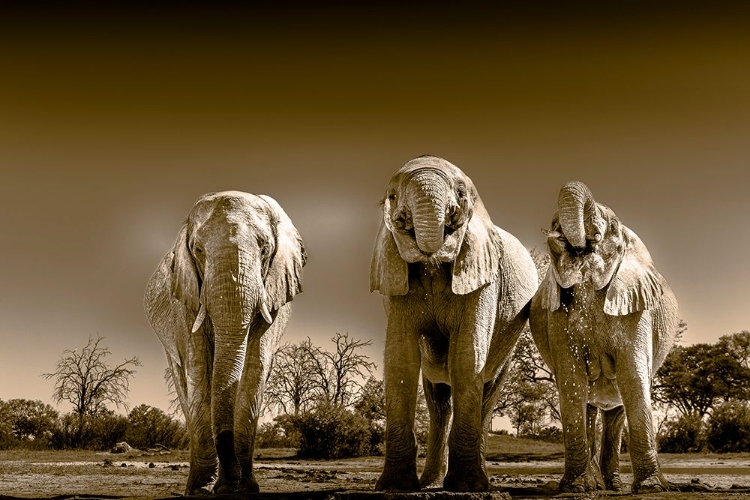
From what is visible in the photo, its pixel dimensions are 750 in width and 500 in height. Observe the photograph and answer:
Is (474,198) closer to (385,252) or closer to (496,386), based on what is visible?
(385,252)

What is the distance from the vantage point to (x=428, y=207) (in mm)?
8758

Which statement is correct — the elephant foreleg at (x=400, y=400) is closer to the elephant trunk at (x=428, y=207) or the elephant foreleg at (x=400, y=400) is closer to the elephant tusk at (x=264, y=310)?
the elephant trunk at (x=428, y=207)

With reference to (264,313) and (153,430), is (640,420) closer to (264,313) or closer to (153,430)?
(264,313)

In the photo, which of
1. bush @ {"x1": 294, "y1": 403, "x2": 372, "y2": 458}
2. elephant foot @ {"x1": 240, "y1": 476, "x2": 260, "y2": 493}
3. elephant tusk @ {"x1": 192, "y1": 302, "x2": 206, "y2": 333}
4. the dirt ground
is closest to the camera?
elephant foot @ {"x1": 240, "y1": 476, "x2": 260, "y2": 493}

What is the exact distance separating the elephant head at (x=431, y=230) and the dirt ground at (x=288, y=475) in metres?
1.84

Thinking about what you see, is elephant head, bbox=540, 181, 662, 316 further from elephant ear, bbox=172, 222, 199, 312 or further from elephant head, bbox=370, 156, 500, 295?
elephant ear, bbox=172, 222, 199, 312

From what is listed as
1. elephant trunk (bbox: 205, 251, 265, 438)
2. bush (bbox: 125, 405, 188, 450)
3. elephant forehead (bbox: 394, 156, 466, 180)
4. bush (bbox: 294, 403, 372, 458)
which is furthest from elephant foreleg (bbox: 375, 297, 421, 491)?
bush (bbox: 125, 405, 188, 450)

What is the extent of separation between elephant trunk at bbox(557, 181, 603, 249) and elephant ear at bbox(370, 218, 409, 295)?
5.43ft

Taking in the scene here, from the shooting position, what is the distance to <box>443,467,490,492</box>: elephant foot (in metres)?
8.90

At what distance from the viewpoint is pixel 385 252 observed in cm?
936

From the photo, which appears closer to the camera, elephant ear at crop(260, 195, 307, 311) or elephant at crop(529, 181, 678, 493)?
elephant ear at crop(260, 195, 307, 311)

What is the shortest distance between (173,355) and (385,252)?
226cm

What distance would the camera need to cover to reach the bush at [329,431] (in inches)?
717

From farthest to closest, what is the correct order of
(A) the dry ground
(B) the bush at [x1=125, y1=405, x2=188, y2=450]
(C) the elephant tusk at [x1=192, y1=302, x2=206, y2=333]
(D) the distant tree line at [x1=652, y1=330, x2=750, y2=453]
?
(D) the distant tree line at [x1=652, y1=330, x2=750, y2=453], (B) the bush at [x1=125, y1=405, x2=188, y2=450], (A) the dry ground, (C) the elephant tusk at [x1=192, y1=302, x2=206, y2=333]
